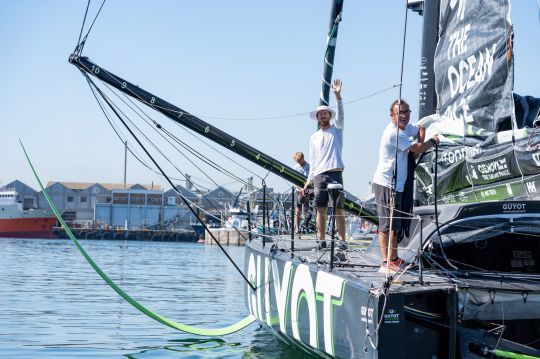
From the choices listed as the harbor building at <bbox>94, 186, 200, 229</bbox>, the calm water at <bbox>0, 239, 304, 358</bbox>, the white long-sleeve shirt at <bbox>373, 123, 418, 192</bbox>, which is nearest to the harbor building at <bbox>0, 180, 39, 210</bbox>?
the harbor building at <bbox>94, 186, 200, 229</bbox>

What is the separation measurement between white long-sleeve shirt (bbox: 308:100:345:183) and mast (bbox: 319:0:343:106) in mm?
1493

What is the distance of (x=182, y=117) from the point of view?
872 centimetres

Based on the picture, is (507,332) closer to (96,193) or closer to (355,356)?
(355,356)

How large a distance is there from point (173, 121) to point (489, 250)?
3.79 m

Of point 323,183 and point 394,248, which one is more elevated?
point 323,183

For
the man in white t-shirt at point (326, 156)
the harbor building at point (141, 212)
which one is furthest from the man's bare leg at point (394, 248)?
the harbor building at point (141, 212)

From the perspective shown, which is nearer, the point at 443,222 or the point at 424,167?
the point at 443,222

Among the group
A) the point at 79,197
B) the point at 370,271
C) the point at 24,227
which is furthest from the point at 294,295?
the point at 79,197

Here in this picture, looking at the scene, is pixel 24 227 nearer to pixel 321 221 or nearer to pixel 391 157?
pixel 321 221

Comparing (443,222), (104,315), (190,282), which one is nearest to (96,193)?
(190,282)

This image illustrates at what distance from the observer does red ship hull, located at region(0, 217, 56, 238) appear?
223 ft

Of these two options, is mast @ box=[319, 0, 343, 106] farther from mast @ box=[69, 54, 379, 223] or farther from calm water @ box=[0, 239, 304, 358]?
calm water @ box=[0, 239, 304, 358]

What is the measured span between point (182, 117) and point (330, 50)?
1.98 meters

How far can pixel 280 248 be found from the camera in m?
7.81
